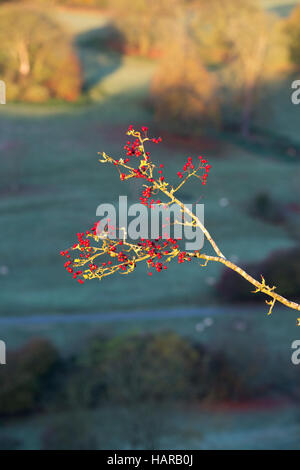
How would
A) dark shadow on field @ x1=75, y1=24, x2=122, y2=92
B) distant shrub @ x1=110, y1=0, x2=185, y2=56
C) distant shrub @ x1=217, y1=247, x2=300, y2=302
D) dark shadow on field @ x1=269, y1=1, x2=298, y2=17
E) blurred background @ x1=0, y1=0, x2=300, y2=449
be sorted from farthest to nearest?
dark shadow on field @ x1=269, y1=1, x2=298, y2=17 < distant shrub @ x1=110, y1=0, x2=185, y2=56 < dark shadow on field @ x1=75, y1=24, x2=122, y2=92 < distant shrub @ x1=217, y1=247, x2=300, y2=302 < blurred background @ x1=0, y1=0, x2=300, y2=449

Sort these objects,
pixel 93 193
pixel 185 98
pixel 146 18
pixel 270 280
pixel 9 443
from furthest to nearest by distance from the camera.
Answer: pixel 146 18, pixel 185 98, pixel 93 193, pixel 270 280, pixel 9 443

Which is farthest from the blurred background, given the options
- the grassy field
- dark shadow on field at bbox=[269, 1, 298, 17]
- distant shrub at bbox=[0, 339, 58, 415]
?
dark shadow on field at bbox=[269, 1, 298, 17]

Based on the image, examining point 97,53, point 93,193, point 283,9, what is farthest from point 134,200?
point 283,9

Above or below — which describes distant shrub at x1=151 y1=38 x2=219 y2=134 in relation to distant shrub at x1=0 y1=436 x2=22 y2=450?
above

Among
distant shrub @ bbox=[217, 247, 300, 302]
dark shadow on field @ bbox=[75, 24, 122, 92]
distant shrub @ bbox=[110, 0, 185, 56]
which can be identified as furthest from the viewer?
distant shrub @ bbox=[110, 0, 185, 56]

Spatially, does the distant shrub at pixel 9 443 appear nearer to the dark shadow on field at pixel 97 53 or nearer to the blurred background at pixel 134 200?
the blurred background at pixel 134 200

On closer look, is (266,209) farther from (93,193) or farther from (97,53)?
(97,53)

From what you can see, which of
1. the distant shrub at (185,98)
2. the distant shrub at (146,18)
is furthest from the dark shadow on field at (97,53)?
the distant shrub at (185,98)

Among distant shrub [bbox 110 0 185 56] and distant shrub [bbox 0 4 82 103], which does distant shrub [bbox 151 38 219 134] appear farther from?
distant shrub [bbox 110 0 185 56]
